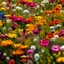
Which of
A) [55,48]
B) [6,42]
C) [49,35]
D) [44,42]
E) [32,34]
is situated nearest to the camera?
[55,48]

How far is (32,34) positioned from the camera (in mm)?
5027

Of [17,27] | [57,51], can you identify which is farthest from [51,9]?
[57,51]

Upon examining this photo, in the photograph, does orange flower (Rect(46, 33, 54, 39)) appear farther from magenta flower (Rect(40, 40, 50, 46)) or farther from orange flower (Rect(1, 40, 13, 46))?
orange flower (Rect(1, 40, 13, 46))

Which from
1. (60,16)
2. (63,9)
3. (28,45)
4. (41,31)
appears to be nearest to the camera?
(28,45)

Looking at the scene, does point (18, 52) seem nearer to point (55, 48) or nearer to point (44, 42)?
point (44, 42)

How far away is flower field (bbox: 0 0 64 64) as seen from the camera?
449cm

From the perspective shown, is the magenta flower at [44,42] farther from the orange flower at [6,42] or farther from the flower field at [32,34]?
the orange flower at [6,42]

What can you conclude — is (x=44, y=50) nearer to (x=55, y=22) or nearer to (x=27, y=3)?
(x=55, y=22)

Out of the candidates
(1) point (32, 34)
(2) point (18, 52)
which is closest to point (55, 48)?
(2) point (18, 52)

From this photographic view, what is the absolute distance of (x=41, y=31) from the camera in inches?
201

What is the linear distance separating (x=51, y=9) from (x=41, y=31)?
1.39m

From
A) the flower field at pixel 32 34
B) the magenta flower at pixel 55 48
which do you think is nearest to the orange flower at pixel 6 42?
the flower field at pixel 32 34

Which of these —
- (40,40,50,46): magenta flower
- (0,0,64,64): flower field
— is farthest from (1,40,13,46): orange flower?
(40,40,50,46): magenta flower

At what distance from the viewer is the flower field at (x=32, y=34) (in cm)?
449
